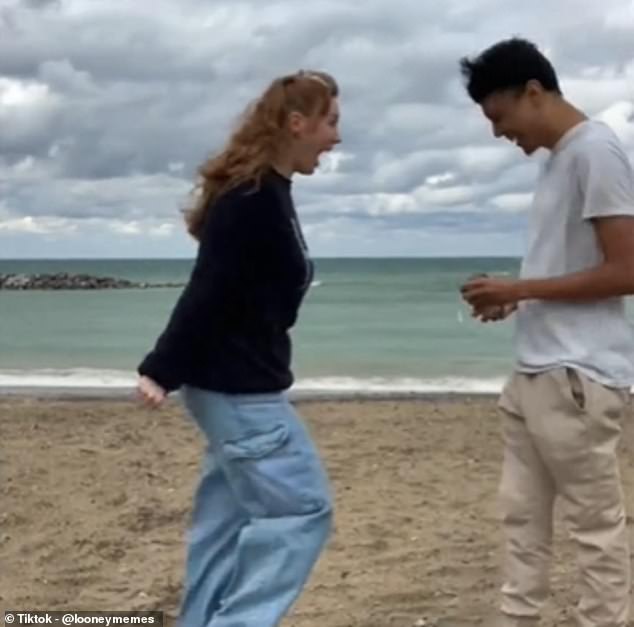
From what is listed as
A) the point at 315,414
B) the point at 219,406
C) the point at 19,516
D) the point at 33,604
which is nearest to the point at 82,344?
the point at 315,414

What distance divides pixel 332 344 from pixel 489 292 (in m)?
19.1

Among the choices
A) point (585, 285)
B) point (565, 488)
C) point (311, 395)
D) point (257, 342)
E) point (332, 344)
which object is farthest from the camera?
point (332, 344)

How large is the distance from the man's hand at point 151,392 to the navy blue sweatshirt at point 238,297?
16mm

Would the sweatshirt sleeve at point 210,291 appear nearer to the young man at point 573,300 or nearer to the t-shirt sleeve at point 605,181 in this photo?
the young man at point 573,300

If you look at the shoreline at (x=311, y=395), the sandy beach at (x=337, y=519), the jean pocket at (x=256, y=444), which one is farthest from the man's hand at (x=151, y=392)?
the shoreline at (x=311, y=395)

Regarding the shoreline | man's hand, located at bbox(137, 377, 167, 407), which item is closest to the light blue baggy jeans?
man's hand, located at bbox(137, 377, 167, 407)

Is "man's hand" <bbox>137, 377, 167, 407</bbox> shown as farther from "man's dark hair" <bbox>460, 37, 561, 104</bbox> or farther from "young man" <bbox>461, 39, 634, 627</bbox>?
"man's dark hair" <bbox>460, 37, 561, 104</bbox>

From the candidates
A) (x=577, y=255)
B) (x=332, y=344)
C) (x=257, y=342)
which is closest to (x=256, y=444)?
(x=257, y=342)

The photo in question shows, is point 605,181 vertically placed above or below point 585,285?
above

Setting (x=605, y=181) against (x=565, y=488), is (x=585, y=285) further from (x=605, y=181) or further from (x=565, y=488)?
(x=565, y=488)

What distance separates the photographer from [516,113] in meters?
3.43

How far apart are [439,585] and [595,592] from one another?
4.28 ft

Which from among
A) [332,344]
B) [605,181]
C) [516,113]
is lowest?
[332,344]

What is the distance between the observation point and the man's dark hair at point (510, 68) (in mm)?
3410
